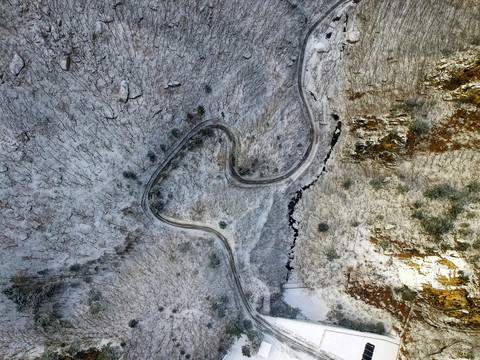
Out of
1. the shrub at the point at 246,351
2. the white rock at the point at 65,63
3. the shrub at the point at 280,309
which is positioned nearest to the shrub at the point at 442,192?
the shrub at the point at 280,309

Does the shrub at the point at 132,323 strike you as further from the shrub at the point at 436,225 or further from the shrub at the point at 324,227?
the shrub at the point at 436,225

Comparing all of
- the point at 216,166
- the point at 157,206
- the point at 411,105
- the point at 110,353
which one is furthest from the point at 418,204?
the point at 110,353

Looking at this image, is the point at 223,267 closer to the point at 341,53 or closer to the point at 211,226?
the point at 211,226

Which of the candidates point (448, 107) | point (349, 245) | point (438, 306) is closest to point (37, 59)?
point (349, 245)

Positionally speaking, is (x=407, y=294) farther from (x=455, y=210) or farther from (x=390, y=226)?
(x=455, y=210)

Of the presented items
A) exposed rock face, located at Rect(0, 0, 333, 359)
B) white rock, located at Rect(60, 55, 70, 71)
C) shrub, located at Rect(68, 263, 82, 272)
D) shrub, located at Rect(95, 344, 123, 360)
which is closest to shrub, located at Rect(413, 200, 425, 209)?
exposed rock face, located at Rect(0, 0, 333, 359)

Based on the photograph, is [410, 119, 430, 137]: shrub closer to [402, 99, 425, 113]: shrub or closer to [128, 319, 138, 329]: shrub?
[402, 99, 425, 113]: shrub
